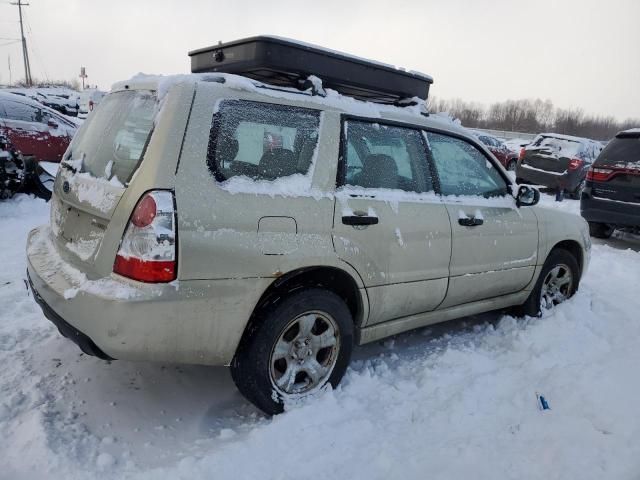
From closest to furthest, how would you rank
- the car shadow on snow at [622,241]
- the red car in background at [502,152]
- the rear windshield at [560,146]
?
the car shadow on snow at [622,241] < the rear windshield at [560,146] < the red car in background at [502,152]

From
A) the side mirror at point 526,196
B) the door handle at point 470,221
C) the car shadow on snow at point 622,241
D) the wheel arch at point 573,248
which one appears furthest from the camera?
the car shadow on snow at point 622,241

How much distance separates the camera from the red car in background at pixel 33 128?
29.6 feet

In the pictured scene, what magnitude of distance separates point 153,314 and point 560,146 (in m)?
13.0

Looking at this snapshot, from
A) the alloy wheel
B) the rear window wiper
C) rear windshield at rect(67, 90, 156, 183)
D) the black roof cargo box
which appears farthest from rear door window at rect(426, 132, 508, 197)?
the rear window wiper

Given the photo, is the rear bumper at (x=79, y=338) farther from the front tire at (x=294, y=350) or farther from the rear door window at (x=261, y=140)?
the rear door window at (x=261, y=140)

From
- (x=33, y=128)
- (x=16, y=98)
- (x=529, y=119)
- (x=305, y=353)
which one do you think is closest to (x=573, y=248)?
(x=305, y=353)

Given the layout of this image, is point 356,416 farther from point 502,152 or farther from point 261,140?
point 502,152

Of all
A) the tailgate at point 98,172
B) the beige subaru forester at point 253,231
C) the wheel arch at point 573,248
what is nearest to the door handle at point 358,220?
the beige subaru forester at point 253,231

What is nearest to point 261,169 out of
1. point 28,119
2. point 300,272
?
point 300,272

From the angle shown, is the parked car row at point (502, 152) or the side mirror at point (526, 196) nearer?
the side mirror at point (526, 196)

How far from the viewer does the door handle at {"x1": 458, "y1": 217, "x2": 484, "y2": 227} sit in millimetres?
3434

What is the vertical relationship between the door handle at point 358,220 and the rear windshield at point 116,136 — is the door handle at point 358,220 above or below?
below

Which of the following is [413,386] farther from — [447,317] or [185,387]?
[185,387]

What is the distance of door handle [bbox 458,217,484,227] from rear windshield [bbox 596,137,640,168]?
499 cm
